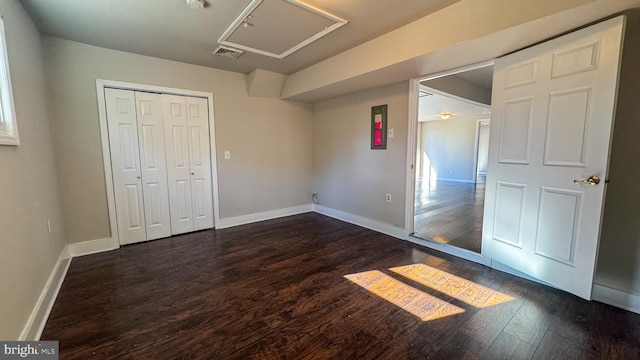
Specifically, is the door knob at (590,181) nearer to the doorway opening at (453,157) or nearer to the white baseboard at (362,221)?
the doorway opening at (453,157)

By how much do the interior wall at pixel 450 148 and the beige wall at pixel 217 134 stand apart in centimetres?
684

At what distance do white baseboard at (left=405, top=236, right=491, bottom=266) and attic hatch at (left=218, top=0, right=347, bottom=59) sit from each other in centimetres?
270

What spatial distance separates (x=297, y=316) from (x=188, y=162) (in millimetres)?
2896

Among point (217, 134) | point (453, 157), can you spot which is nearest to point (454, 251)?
point (217, 134)

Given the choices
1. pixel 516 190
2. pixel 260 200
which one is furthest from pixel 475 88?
pixel 260 200

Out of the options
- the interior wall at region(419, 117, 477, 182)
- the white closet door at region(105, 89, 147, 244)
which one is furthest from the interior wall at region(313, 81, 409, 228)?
the interior wall at region(419, 117, 477, 182)

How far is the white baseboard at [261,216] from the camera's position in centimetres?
411

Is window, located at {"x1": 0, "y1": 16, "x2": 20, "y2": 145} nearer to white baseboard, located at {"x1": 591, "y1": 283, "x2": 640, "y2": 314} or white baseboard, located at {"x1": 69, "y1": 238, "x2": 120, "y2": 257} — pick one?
white baseboard, located at {"x1": 69, "y1": 238, "x2": 120, "y2": 257}

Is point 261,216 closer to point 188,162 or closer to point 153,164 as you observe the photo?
point 188,162

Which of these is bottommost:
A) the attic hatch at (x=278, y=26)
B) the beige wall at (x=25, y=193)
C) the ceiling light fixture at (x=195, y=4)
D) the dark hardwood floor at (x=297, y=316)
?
the dark hardwood floor at (x=297, y=316)

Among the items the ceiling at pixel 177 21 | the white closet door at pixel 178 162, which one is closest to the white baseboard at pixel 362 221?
the white closet door at pixel 178 162

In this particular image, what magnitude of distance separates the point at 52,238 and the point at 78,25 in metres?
2.09

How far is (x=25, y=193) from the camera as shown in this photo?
1.80m

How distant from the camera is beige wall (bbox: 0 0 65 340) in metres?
1.45
